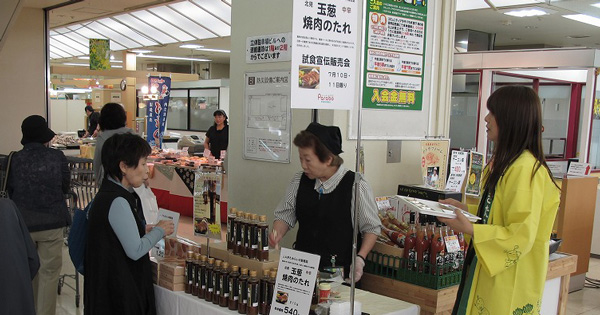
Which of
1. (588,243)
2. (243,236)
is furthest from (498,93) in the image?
(588,243)

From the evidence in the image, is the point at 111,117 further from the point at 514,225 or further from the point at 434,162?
the point at 514,225

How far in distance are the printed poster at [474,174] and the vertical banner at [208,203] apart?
6.60ft

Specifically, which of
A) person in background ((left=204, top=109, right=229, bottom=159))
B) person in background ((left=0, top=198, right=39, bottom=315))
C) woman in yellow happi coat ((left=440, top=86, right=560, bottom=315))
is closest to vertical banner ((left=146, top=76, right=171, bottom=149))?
person in background ((left=204, top=109, right=229, bottom=159))

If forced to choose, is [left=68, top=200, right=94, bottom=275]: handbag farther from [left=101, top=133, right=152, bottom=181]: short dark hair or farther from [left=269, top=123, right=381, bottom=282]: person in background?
[left=269, top=123, right=381, bottom=282]: person in background

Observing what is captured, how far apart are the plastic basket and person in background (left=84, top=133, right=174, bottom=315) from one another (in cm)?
122

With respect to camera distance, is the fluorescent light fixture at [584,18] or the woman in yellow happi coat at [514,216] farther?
the fluorescent light fixture at [584,18]

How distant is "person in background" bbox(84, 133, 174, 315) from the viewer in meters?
2.58

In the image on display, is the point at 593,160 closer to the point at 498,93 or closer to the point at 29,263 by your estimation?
the point at 498,93

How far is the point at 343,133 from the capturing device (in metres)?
3.68

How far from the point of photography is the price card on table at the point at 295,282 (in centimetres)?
210

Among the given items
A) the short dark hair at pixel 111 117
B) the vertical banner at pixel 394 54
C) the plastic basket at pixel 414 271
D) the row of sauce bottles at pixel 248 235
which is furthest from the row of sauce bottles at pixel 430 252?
the short dark hair at pixel 111 117

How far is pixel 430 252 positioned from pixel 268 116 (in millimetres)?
1515

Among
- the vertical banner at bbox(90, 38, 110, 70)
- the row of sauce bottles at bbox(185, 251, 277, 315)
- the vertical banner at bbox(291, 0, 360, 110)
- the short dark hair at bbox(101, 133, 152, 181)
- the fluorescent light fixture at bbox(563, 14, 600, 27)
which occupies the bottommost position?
the row of sauce bottles at bbox(185, 251, 277, 315)

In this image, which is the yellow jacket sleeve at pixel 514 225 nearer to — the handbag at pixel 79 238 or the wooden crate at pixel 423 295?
the wooden crate at pixel 423 295
